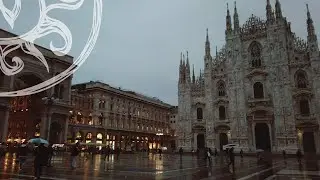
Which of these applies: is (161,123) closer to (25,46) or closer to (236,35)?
(236,35)

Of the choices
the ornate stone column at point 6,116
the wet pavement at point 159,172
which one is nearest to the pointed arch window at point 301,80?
the wet pavement at point 159,172

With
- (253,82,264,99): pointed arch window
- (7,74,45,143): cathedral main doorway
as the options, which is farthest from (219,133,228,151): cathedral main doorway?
(7,74,45,143): cathedral main doorway

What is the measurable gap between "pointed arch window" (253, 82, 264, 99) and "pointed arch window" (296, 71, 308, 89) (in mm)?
5728

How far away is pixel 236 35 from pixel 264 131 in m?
18.0

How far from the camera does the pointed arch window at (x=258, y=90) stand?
4822 cm

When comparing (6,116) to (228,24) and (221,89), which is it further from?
(228,24)

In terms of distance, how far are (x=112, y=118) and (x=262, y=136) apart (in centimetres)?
3248

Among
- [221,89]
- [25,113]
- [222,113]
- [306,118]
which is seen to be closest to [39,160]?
[25,113]

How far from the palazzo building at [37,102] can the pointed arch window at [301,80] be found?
1509 inches

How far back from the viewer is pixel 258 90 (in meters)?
48.5

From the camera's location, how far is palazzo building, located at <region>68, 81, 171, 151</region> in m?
56.8

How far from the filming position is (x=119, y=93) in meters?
66.2

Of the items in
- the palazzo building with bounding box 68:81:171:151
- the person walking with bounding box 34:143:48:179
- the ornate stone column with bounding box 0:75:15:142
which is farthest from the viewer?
the palazzo building with bounding box 68:81:171:151

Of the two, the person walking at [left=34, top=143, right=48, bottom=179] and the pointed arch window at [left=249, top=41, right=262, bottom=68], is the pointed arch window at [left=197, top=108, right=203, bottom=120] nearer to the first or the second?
Answer: the pointed arch window at [left=249, top=41, right=262, bottom=68]
